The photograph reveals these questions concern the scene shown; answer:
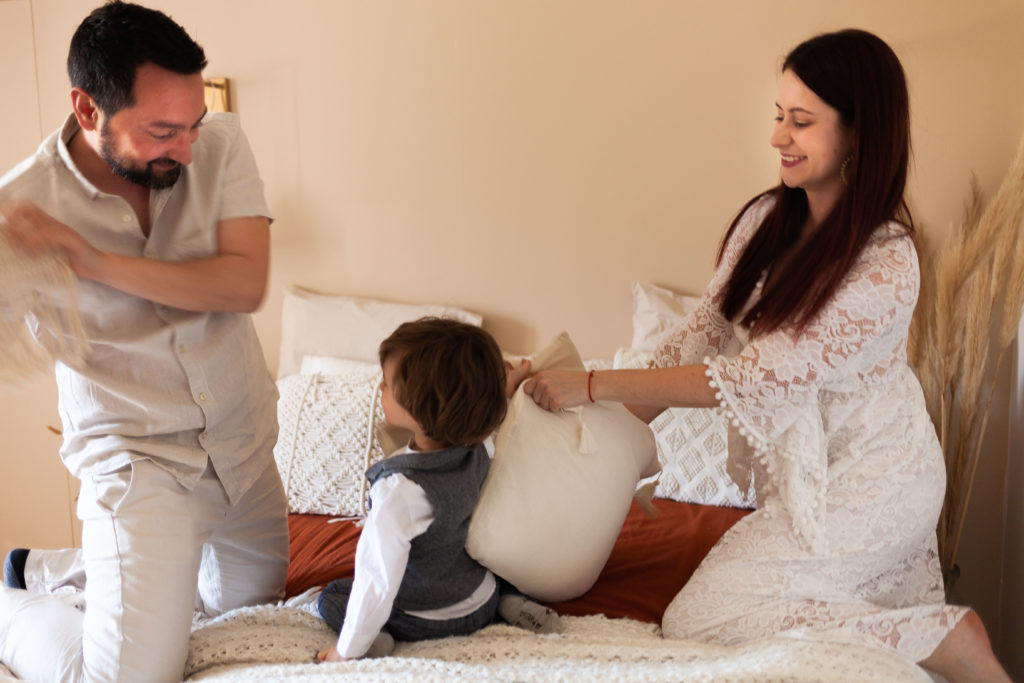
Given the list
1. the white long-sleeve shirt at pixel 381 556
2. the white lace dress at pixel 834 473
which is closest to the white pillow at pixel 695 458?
the white lace dress at pixel 834 473

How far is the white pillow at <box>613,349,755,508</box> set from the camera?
2.29m

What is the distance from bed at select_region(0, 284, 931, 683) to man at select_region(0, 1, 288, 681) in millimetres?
147

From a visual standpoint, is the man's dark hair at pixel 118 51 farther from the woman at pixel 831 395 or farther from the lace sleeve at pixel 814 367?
the lace sleeve at pixel 814 367

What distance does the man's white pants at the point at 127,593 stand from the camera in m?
1.55

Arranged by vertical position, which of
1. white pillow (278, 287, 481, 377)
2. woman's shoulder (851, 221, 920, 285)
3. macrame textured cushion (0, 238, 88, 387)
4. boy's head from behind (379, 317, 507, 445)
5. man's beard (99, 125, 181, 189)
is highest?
man's beard (99, 125, 181, 189)

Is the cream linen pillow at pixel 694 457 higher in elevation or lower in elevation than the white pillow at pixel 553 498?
lower

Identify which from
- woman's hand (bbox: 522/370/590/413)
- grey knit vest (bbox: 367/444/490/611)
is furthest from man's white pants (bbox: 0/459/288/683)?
woman's hand (bbox: 522/370/590/413)

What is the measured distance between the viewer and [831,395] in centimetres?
166

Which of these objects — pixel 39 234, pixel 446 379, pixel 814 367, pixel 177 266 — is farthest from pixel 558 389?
pixel 39 234

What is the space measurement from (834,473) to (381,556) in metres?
0.83

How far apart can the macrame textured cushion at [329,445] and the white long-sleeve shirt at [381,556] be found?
0.81 metres

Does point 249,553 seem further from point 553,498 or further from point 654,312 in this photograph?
point 654,312

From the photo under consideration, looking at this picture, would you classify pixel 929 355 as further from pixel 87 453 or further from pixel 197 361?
pixel 87 453

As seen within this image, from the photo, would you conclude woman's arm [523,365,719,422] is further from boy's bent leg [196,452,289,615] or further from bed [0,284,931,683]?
boy's bent leg [196,452,289,615]
